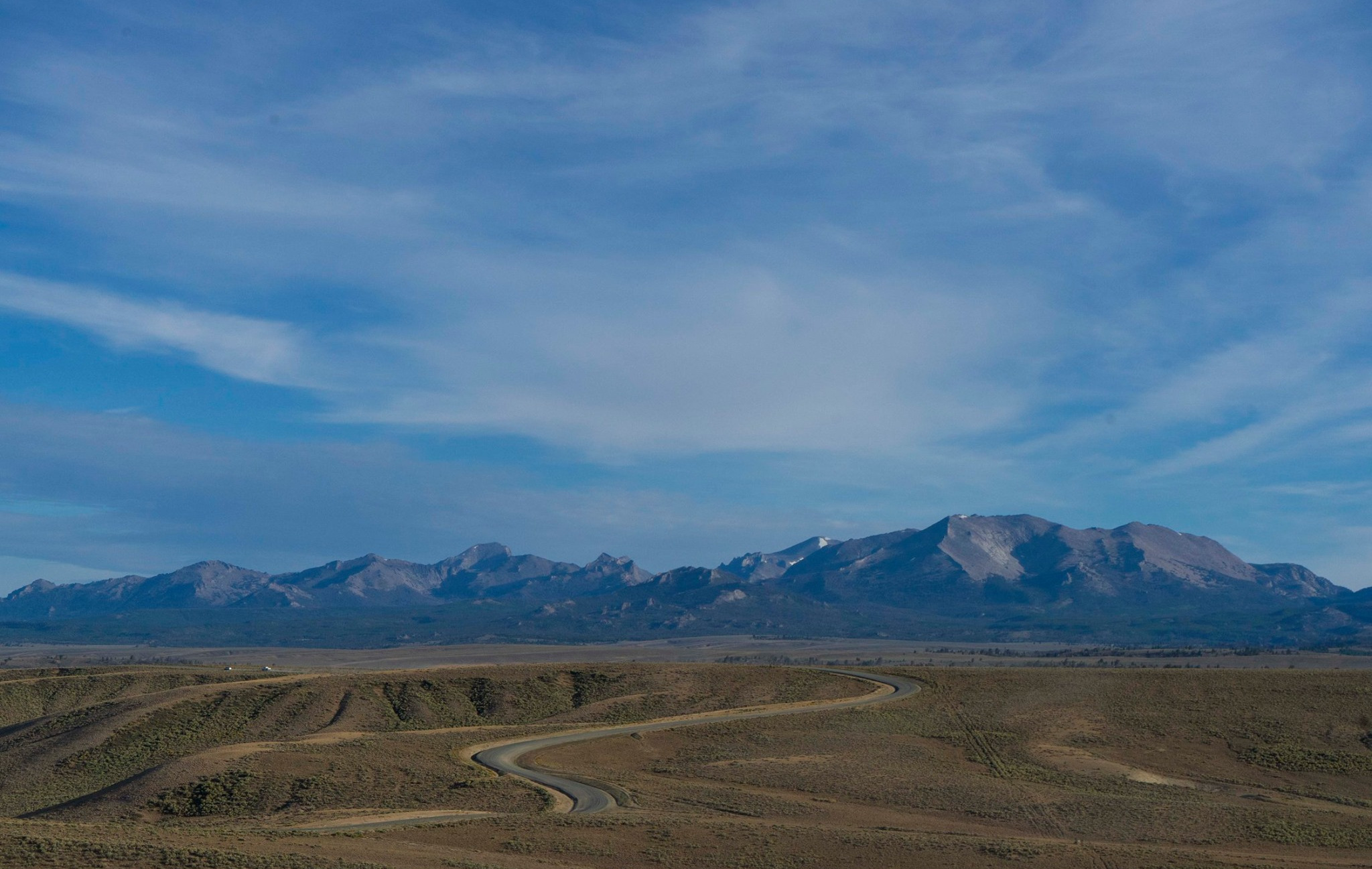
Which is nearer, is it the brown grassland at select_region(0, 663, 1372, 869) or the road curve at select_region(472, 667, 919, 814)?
the brown grassland at select_region(0, 663, 1372, 869)

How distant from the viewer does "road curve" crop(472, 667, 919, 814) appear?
56.2m

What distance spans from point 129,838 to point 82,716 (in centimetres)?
5752

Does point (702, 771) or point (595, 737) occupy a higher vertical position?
point (595, 737)

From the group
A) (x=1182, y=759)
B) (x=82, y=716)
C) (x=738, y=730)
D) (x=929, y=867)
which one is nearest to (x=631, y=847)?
(x=929, y=867)

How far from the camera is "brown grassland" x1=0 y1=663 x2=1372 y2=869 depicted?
143 ft

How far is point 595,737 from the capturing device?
76.2m

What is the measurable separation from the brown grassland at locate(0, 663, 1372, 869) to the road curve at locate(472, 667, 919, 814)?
1819mm

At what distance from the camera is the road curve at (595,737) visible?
2212 inches

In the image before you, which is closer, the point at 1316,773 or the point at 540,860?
the point at 540,860

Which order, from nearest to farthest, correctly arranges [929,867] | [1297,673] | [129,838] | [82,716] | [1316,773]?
[129,838], [929,867], [1316,773], [82,716], [1297,673]

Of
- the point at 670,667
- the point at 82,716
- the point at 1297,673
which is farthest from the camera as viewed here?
the point at 670,667

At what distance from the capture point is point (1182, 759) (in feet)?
248

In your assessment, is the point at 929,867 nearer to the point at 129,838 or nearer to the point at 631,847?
the point at 631,847

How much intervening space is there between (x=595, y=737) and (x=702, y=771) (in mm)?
12655
